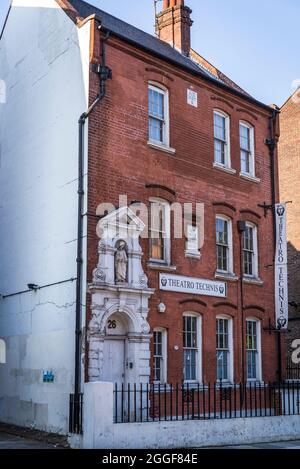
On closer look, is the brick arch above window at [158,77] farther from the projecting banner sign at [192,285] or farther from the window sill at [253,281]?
the window sill at [253,281]

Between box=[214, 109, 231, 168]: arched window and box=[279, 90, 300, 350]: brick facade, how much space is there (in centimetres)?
907

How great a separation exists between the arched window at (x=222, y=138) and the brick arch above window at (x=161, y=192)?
294 centimetres

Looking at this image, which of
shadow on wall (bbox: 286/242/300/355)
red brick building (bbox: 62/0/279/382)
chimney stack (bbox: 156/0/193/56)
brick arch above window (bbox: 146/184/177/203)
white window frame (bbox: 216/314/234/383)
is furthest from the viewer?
shadow on wall (bbox: 286/242/300/355)

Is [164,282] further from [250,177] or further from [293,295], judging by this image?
[293,295]

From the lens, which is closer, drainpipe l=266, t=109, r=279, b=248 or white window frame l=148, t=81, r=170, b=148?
white window frame l=148, t=81, r=170, b=148

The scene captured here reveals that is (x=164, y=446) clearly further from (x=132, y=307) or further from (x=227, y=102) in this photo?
(x=227, y=102)

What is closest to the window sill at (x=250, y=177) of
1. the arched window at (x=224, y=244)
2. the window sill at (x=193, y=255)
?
the arched window at (x=224, y=244)

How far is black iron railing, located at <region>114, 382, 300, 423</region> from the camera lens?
17.2m

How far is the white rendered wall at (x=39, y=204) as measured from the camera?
58.7ft

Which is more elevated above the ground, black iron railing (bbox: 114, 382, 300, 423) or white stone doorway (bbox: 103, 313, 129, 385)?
white stone doorway (bbox: 103, 313, 129, 385)

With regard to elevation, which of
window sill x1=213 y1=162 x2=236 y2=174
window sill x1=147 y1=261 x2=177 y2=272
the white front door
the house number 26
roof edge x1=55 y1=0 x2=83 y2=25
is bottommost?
the white front door

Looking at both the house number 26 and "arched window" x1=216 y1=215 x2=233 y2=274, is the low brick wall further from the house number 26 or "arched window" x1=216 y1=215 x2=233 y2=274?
"arched window" x1=216 y1=215 x2=233 y2=274

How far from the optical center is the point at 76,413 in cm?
1529

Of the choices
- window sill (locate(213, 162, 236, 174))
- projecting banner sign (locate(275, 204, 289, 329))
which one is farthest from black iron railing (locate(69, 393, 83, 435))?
window sill (locate(213, 162, 236, 174))
